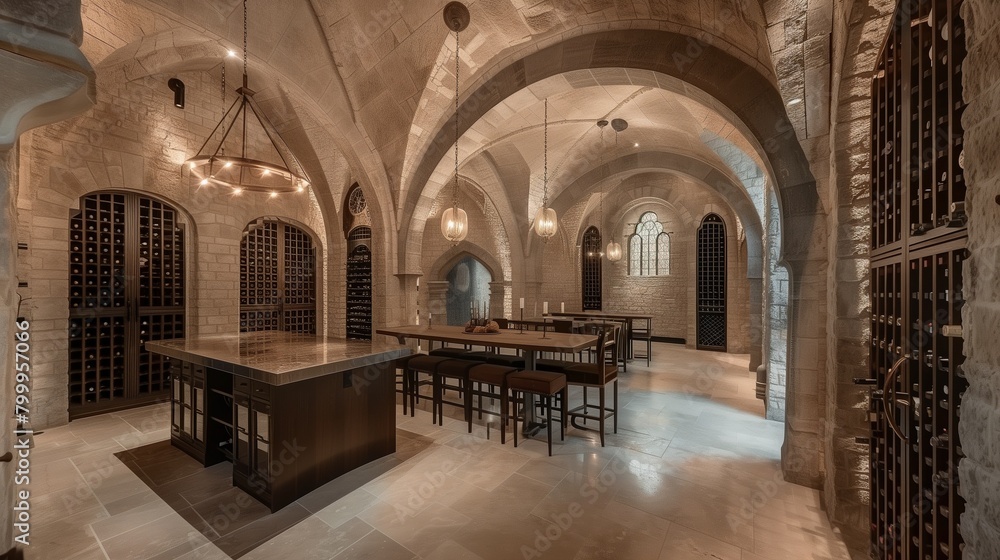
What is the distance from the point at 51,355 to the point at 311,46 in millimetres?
4596

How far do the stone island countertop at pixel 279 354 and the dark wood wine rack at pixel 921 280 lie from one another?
9.84 ft

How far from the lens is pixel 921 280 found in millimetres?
1563

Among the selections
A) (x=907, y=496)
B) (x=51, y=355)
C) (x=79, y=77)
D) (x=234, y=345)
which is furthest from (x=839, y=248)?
(x=51, y=355)

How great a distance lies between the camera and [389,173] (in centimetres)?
599

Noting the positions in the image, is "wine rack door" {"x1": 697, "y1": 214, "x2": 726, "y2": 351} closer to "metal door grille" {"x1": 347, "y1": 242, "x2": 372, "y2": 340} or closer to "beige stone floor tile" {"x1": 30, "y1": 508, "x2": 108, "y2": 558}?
"metal door grille" {"x1": 347, "y1": 242, "x2": 372, "y2": 340}

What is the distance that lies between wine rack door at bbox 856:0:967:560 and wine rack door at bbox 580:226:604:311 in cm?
1019

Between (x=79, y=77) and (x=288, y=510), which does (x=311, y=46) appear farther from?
(x=288, y=510)

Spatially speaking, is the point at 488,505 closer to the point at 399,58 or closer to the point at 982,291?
the point at 982,291

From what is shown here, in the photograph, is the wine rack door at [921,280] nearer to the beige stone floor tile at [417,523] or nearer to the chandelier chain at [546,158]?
the beige stone floor tile at [417,523]

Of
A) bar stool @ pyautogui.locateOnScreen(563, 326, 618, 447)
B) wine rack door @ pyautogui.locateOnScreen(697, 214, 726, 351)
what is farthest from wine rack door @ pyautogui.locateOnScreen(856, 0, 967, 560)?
wine rack door @ pyautogui.locateOnScreen(697, 214, 726, 351)

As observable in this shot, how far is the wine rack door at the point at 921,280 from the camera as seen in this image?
133cm

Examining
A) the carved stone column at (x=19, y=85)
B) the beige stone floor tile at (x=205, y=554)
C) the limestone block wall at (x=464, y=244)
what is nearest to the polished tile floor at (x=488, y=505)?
the beige stone floor tile at (x=205, y=554)

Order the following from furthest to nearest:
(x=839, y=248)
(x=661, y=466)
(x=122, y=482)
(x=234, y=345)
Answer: (x=234, y=345) → (x=661, y=466) → (x=122, y=482) → (x=839, y=248)

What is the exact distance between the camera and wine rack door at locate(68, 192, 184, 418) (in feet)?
15.7
